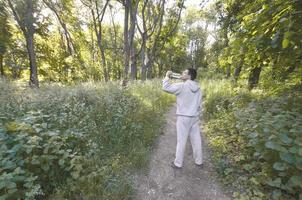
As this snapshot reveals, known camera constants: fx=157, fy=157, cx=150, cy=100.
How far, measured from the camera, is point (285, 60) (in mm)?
3717

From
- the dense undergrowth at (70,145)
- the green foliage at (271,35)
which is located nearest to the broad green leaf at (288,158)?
the green foliage at (271,35)

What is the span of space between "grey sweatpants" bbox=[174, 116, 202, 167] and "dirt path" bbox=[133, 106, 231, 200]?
0.73ft

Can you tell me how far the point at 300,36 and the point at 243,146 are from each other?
7.52 feet

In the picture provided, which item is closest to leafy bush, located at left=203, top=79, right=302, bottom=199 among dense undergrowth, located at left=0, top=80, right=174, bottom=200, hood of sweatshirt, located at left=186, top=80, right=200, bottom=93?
hood of sweatshirt, located at left=186, top=80, right=200, bottom=93

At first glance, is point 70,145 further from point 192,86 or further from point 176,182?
point 192,86

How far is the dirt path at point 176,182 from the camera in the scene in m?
2.57

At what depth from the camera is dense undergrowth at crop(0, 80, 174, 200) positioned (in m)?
2.04

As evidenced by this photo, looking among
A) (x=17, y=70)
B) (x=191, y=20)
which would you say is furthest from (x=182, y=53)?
(x=17, y=70)

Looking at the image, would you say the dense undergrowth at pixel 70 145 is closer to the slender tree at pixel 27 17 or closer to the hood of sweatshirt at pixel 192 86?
the hood of sweatshirt at pixel 192 86

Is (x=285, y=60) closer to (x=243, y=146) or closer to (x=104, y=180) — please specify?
(x=243, y=146)

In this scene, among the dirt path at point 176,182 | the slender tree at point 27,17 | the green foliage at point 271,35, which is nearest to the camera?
the green foliage at point 271,35

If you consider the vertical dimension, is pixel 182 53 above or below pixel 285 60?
above

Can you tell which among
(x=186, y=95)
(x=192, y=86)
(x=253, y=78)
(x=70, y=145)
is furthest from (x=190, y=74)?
(x=253, y=78)

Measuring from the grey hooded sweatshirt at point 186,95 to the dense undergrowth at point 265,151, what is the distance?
1.09m
